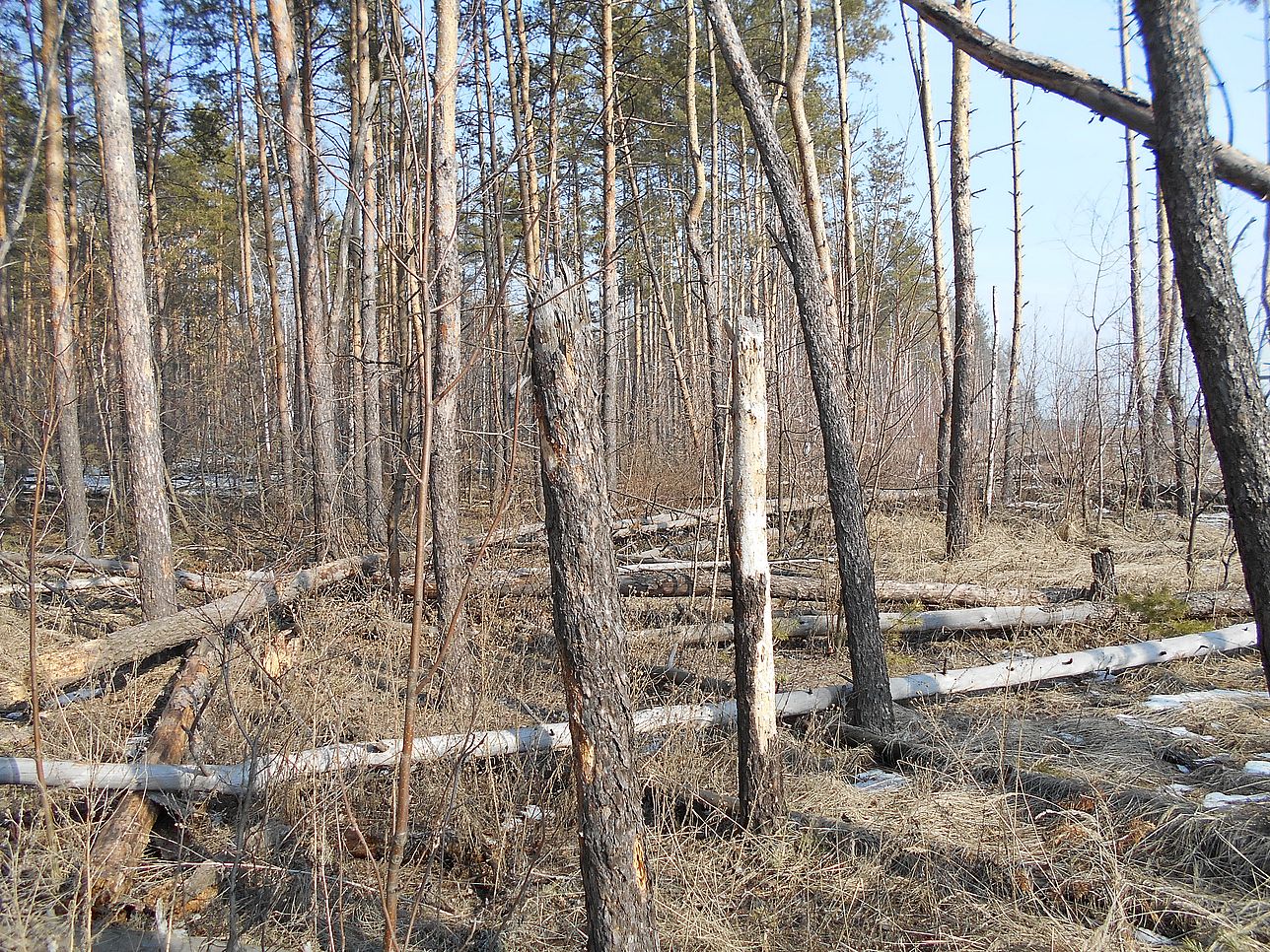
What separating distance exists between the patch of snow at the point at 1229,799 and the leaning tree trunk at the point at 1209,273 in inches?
67.5

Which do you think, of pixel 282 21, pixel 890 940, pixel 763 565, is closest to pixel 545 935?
pixel 890 940

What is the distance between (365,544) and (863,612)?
657 centimetres

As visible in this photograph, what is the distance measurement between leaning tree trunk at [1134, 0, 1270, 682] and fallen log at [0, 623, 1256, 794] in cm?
279

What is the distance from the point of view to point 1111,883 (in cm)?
306

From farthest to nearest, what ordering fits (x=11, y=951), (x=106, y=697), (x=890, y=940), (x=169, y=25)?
(x=169, y=25), (x=106, y=697), (x=890, y=940), (x=11, y=951)

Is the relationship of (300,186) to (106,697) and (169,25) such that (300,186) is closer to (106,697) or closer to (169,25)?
(106,697)

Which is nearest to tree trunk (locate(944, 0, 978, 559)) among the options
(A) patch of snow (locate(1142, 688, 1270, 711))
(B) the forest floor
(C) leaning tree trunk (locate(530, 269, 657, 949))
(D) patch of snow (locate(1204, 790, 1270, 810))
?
(B) the forest floor

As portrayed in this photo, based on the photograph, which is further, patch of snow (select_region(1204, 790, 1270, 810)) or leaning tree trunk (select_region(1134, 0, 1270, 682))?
patch of snow (select_region(1204, 790, 1270, 810))

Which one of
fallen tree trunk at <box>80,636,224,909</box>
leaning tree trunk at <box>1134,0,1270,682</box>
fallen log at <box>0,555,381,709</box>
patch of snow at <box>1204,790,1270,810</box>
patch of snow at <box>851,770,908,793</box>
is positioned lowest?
patch of snow at <box>851,770,908,793</box>

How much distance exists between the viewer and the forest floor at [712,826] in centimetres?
301

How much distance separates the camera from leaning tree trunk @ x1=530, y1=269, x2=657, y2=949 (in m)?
2.50

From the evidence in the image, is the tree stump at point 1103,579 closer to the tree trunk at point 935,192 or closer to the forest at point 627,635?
the forest at point 627,635

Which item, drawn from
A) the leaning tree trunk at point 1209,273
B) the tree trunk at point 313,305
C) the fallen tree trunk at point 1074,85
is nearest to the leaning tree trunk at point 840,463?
the fallen tree trunk at point 1074,85

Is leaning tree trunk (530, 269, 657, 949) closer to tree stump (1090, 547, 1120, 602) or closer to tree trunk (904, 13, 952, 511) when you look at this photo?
tree stump (1090, 547, 1120, 602)
